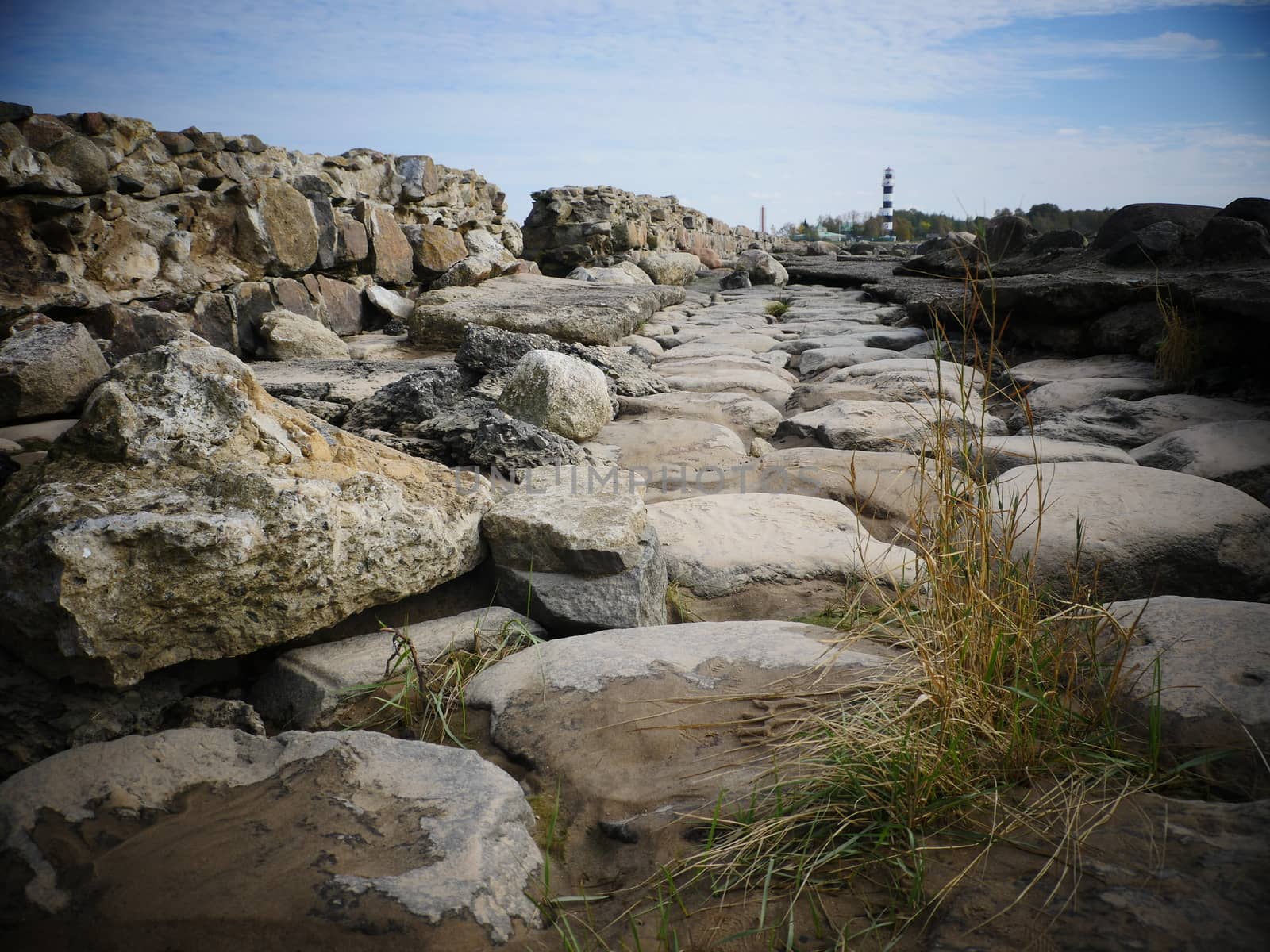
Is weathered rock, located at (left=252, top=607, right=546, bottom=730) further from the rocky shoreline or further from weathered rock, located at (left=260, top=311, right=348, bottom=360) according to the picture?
weathered rock, located at (left=260, top=311, right=348, bottom=360)

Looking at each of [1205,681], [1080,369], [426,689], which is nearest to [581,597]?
[426,689]

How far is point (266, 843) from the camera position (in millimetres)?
1277

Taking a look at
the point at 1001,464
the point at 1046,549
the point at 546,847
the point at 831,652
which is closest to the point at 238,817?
the point at 546,847

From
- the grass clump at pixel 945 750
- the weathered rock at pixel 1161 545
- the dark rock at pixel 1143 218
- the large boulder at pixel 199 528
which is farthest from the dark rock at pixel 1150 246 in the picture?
the large boulder at pixel 199 528

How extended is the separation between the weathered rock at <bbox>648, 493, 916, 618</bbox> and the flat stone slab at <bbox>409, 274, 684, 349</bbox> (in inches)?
104

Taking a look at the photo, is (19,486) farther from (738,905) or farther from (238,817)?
(738,905)

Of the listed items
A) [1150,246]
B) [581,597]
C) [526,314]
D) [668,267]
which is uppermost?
[668,267]

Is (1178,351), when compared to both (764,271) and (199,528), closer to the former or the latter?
(199,528)

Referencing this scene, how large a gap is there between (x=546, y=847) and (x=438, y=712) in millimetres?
470

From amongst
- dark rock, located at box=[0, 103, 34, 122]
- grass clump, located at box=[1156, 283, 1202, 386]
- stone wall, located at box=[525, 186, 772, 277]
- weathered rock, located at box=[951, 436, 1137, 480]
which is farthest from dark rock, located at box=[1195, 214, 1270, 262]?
stone wall, located at box=[525, 186, 772, 277]

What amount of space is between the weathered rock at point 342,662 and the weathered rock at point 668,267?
9406mm

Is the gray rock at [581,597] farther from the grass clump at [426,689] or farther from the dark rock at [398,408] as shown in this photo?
the dark rock at [398,408]

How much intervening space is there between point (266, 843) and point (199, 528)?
0.68 meters

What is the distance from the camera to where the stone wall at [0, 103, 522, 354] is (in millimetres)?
3725
